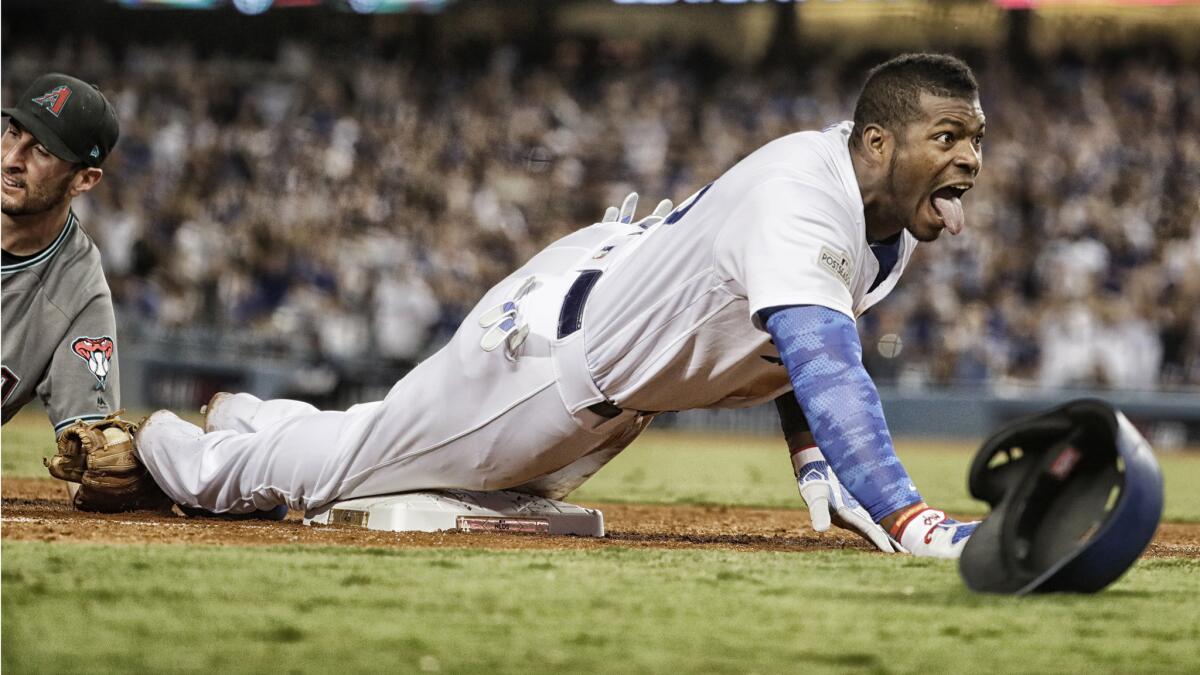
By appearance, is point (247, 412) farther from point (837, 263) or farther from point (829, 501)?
point (837, 263)

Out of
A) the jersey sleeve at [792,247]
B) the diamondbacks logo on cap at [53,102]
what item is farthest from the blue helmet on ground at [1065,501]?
the diamondbacks logo on cap at [53,102]

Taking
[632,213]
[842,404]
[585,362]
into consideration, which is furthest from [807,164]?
[632,213]

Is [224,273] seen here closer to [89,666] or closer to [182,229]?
[182,229]

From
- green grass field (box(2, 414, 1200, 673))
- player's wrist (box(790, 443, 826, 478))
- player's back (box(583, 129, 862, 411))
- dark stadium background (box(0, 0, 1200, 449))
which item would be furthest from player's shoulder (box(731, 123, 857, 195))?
dark stadium background (box(0, 0, 1200, 449))

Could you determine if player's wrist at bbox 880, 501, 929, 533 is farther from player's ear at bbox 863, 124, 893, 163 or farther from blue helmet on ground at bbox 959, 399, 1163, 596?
player's ear at bbox 863, 124, 893, 163

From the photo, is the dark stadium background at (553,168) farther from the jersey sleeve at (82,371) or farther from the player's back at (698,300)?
the player's back at (698,300)

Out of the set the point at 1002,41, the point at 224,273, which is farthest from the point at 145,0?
the point at 1002,41
